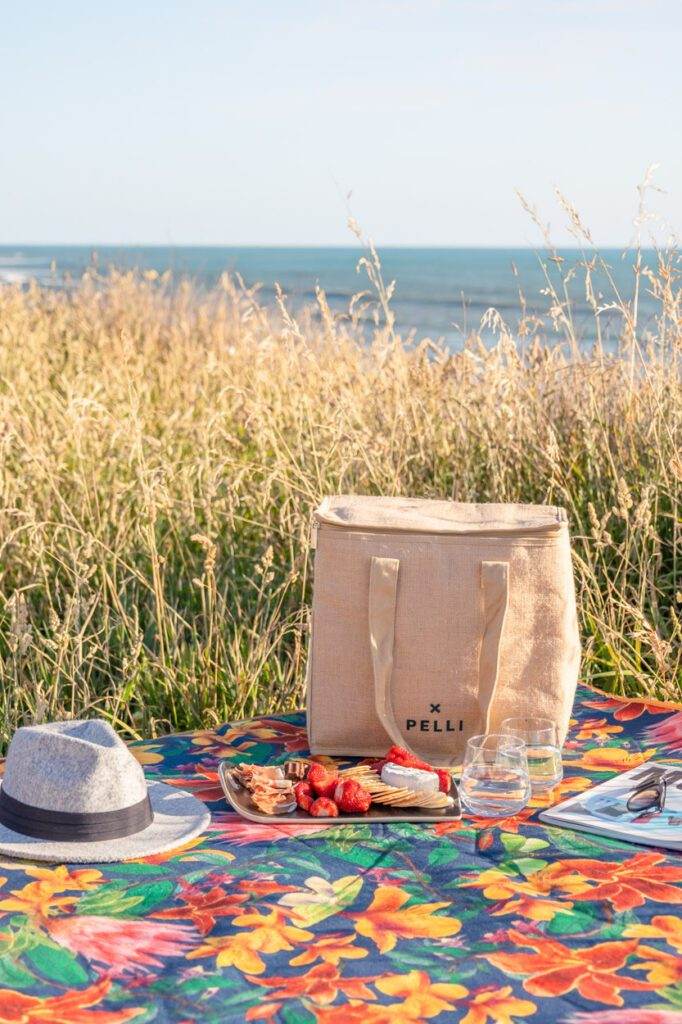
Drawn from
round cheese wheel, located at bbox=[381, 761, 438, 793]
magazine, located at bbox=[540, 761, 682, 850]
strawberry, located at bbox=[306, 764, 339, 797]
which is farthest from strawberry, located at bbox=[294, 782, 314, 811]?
magazine, located at bbox=[540, 761, 682, 850]

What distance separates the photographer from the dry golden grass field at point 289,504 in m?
3.00

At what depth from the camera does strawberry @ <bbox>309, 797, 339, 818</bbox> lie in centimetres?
190

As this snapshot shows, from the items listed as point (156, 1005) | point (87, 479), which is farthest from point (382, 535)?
point (87, 479)

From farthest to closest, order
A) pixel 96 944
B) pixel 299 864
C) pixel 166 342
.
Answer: pixel 166 342, pixel 299 864, pixel 96 944

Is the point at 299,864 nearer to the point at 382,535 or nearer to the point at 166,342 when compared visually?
the point at 382,535

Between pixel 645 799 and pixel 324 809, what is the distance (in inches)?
20.2

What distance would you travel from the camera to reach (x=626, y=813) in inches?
75.3

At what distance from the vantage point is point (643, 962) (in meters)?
1.47

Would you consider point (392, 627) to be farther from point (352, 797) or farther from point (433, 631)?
A: point (352, 797)

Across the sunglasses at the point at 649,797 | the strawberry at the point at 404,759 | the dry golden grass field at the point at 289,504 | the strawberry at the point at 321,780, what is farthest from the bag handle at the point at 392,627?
the dry golden grass field at the point at 289,504

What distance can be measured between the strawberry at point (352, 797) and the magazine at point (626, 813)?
28 centimetres

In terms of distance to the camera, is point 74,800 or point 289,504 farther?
point 289,504

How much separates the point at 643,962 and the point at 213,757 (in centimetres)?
95

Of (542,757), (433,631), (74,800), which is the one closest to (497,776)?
(542,757)
